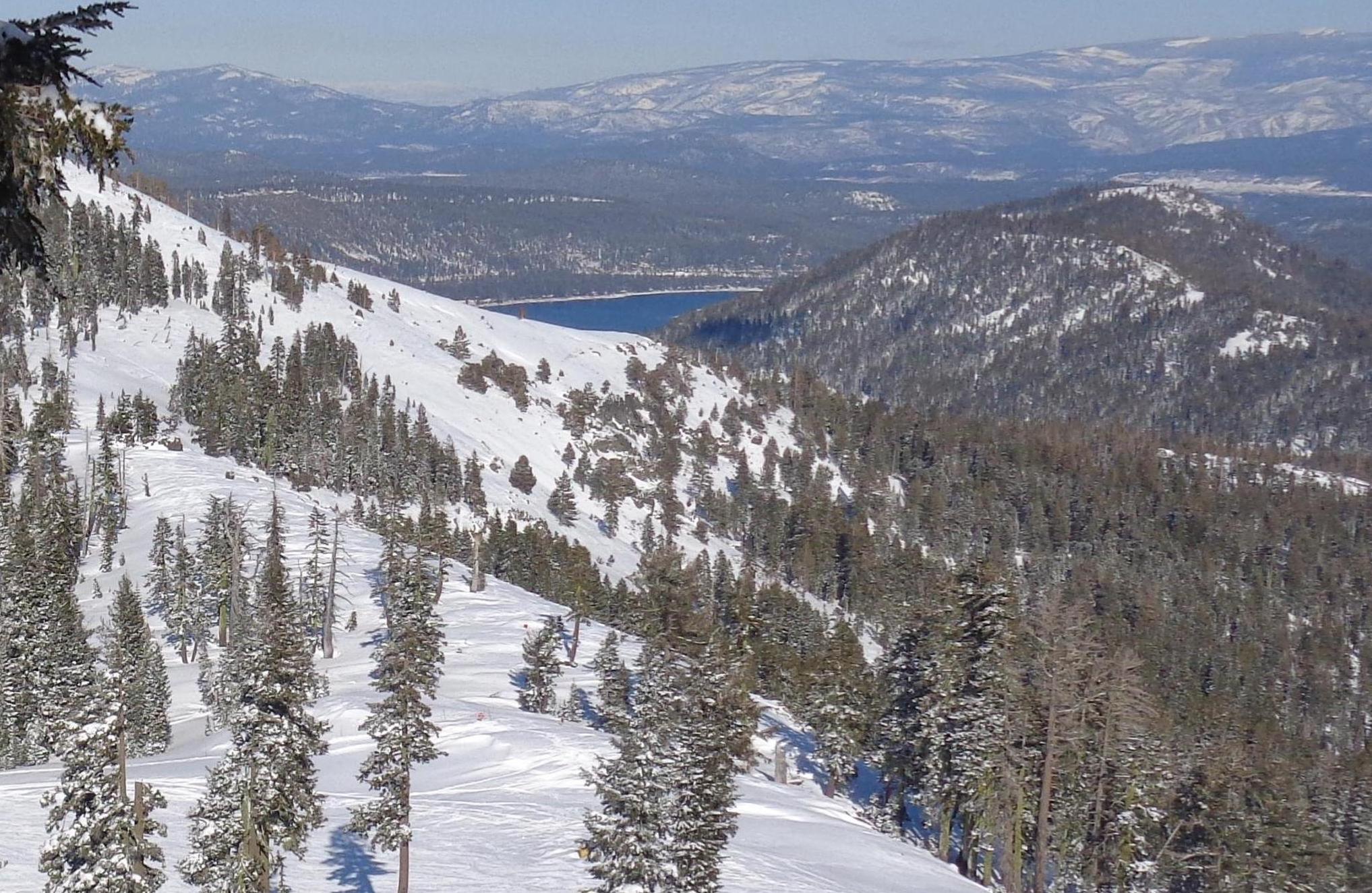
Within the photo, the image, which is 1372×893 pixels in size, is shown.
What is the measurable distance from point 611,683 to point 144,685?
25180mm

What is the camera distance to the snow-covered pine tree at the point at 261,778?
2670 cm

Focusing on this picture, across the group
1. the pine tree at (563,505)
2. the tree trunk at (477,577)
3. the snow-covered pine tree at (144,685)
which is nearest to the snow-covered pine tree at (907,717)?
the snow-covered pine tree at (144,685)

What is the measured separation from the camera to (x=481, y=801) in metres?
49.7

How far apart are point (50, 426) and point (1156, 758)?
9714cm

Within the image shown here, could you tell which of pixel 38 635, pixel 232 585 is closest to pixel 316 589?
pixel 232 585

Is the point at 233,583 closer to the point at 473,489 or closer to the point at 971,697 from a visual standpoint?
the point at 971,697

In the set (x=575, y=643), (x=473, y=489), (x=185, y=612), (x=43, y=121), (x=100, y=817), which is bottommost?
(x=473, y=489)

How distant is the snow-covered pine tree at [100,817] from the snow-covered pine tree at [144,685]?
37.8 meters

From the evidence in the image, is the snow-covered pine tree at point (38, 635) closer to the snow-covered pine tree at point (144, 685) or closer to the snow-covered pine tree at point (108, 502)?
the snow-covered pine tree at point (144, 685)

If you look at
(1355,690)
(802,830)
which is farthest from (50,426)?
(1355,690)

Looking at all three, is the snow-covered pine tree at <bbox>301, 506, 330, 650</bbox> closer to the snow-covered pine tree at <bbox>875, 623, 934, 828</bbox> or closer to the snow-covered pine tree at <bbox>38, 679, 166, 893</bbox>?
the snow-covered pine tree at <bbox>875, 623, 934, 828</bbox>

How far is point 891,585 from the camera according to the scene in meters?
161

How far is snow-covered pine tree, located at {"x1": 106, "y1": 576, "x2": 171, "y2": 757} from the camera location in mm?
60969

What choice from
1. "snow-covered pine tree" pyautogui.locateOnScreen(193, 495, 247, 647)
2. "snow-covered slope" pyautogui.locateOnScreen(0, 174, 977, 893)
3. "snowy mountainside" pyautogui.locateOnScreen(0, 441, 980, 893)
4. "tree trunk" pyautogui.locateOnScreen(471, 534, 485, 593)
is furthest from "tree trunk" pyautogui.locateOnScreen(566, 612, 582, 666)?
"snow-covered pine tree" pyautogui.locateOnScreen(193, 495, 247, 647)
